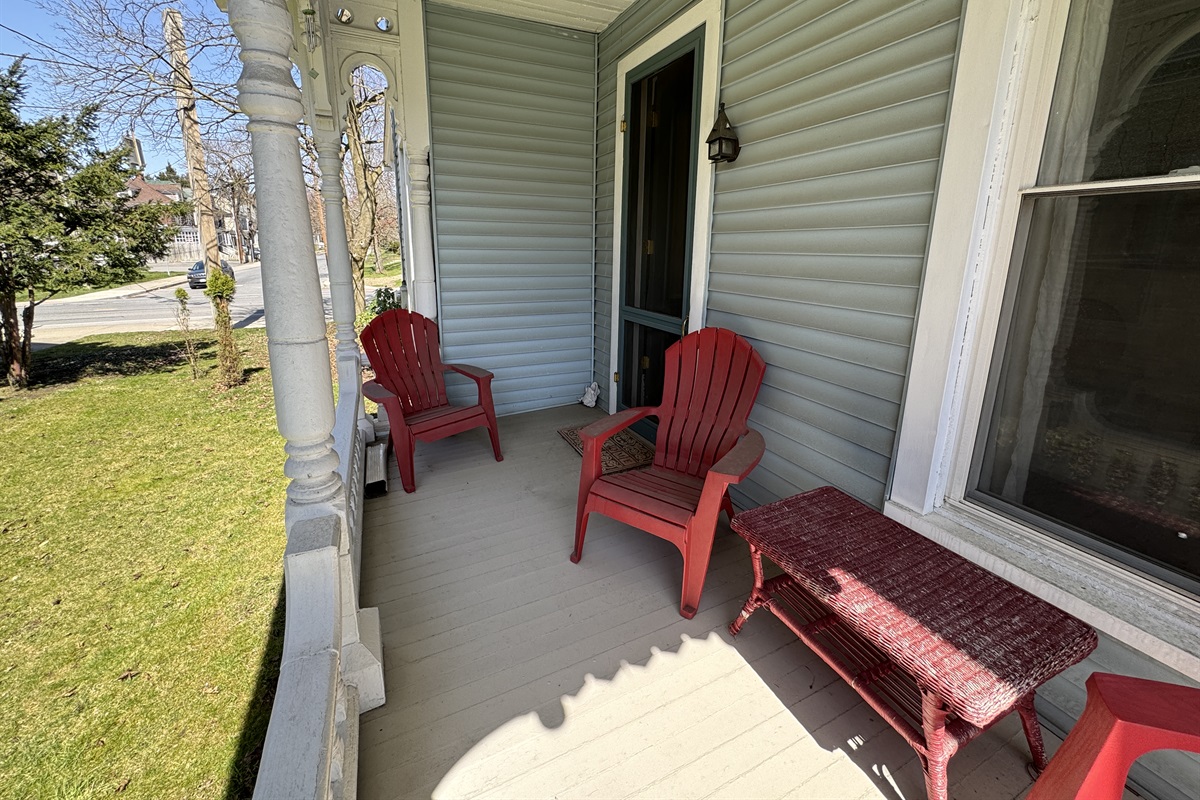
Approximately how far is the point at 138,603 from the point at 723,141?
356cm

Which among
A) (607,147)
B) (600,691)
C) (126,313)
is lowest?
(600,691)

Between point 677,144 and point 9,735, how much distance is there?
4044 mm

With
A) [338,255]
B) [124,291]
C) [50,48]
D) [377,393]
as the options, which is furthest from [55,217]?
[124,291]

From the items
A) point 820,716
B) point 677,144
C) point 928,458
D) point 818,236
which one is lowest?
point 820,716

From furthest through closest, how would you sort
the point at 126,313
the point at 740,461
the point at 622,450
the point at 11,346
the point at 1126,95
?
the point at 126,313 < the point at 11,346 < the point at 622,450 < the point at 740,461 < the point at 1126,95

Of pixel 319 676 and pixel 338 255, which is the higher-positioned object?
pixel 338 255

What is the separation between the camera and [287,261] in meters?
1.21

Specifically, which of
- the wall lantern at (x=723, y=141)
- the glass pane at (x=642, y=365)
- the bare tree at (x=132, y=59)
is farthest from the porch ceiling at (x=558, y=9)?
the bare tree at (x=132, y=59)

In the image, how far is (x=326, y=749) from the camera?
0.97 m

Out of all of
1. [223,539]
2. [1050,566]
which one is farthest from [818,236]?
[223,539]

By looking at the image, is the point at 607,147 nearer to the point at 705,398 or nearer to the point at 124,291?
the point at 705,398

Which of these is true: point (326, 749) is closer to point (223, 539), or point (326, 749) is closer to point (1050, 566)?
point (1050, 566)

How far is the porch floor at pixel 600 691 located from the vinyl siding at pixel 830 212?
0.79 metres

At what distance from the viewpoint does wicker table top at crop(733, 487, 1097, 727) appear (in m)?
1.23
